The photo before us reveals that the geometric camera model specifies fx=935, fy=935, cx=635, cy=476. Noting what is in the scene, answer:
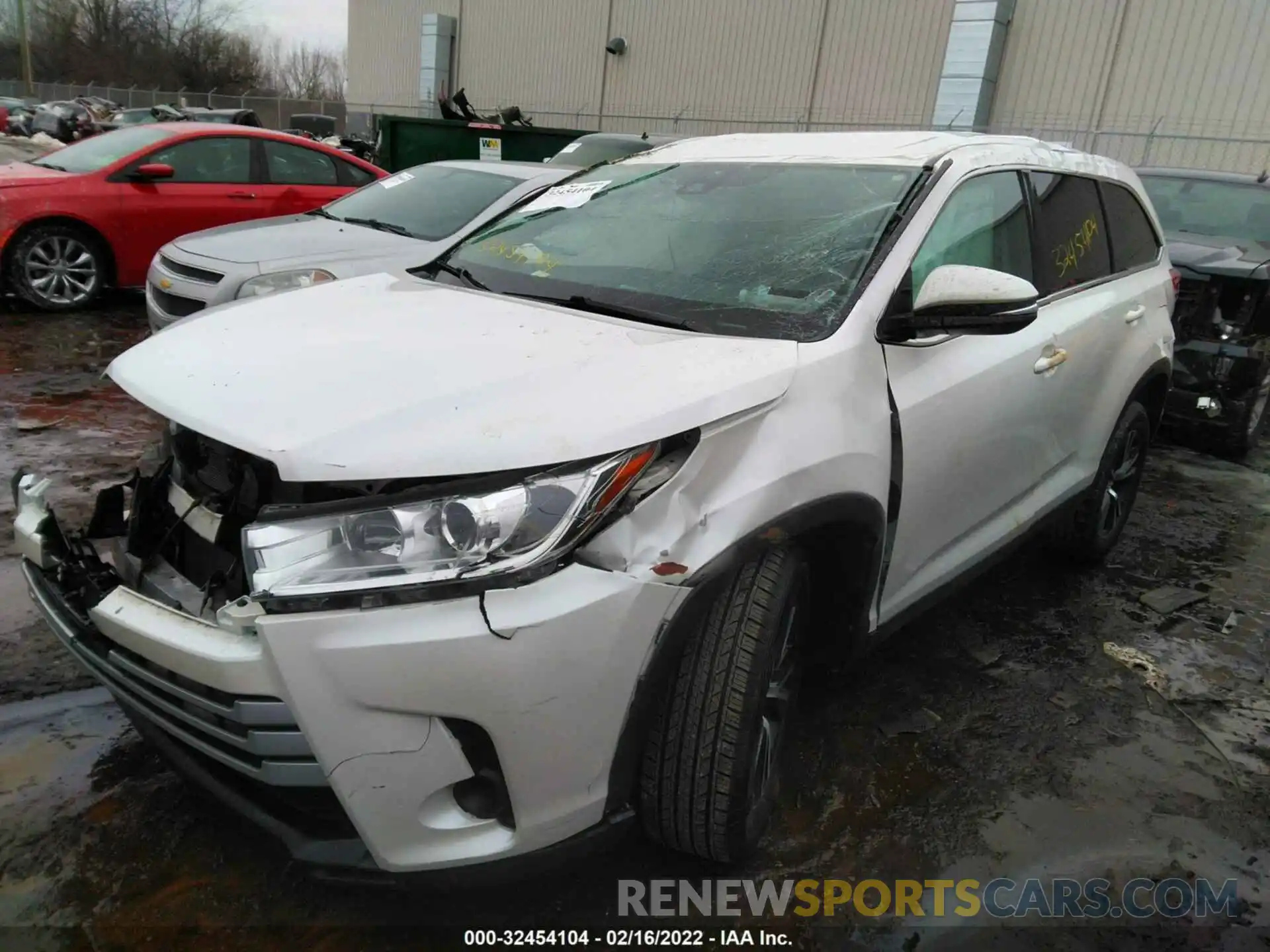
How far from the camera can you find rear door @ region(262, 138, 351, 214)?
26.2ft

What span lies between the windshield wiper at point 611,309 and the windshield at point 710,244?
1 centimetres

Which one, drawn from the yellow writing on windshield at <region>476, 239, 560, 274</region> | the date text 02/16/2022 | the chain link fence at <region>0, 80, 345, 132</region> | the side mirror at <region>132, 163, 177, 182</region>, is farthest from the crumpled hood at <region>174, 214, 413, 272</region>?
the chain link fence at <region>0, 80, 345, 132</region>

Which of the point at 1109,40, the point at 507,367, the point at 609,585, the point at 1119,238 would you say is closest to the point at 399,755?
the point at 609,585

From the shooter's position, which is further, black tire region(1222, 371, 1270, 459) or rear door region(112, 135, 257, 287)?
rear door region(112, 135, 257, 287)

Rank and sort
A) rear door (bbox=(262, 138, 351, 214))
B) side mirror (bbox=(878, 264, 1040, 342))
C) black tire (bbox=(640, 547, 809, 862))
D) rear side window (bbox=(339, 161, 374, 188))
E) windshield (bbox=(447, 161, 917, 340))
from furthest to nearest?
1. rear side window (bbox=(339, 161, 374, 188))
2. rear door (bbox=(262, 138, 351, 214))
3. windshield (bbox=(447, 161, 917, 340))
4. side mirror (bbox=(878, 264, 1040, 342))
5. black tire (bbox=(640, 547, 809, 862))

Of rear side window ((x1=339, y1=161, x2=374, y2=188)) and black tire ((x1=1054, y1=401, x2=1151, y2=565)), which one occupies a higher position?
rear side window ((x1=339, y1=161, x2=374, y2=188))

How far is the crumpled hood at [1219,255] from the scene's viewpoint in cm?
522

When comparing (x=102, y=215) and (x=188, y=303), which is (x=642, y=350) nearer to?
(x=188, y=303)

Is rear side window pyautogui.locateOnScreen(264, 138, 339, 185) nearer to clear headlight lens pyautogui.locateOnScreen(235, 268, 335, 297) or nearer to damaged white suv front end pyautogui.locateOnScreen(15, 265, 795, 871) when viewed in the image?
clear headlight lens pyautogui.locateOnScreen(235, 268, 335, 297)

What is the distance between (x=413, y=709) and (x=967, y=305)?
152cm

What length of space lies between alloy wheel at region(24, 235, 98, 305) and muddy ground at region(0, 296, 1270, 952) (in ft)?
13.2

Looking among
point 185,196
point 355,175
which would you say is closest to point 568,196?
point 185,196

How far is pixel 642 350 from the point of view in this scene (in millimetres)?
2004

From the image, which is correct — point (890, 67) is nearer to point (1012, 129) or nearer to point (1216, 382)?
point (1012, 129)
